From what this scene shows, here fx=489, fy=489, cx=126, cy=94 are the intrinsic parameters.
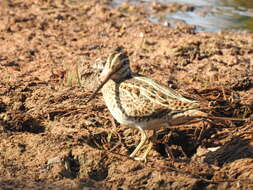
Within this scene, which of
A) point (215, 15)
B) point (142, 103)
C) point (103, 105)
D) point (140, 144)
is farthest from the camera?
point (215, 15)

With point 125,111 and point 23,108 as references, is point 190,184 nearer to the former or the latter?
point 125,111

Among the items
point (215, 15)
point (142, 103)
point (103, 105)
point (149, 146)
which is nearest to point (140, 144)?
point (149, 146)

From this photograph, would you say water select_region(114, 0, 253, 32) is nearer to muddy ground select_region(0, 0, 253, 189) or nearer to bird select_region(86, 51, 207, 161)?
muddy ground select_region(0, 0, 253, 189)

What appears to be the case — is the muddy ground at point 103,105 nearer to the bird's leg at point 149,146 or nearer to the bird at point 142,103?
the bird's leg at point 149,146

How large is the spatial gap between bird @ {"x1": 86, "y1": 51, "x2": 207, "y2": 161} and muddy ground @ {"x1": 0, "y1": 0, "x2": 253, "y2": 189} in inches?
12.7

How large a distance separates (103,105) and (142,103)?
56.5 inches

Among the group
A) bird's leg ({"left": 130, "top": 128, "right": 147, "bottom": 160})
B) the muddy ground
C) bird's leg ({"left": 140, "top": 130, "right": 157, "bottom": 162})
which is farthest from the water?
bird's leg ({"left": 130, "top": 128, "right": 147, "bottom": 160})

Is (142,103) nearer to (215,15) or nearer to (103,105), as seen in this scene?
(103,105)

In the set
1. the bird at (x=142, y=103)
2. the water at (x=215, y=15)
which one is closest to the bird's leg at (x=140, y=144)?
the bird at (x=142, y=103)

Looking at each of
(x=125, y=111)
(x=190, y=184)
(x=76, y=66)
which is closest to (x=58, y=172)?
(x=125, y=111)

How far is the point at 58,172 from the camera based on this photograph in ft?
16.1

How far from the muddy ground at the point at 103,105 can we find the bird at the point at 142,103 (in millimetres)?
322

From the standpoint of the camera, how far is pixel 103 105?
6.29 metres

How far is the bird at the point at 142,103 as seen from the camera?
4844 mm
